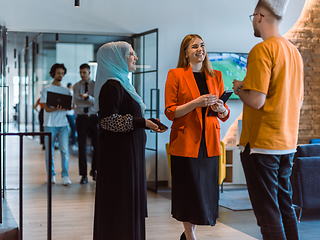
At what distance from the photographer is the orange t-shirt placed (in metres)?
1.94

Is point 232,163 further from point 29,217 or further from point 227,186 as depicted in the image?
point 29,217

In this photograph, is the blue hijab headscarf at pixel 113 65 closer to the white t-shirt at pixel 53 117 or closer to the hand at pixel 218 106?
the hand at pixel 218 106

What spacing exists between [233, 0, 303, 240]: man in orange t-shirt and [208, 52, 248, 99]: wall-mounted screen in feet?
14.4

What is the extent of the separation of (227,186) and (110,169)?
4.00m

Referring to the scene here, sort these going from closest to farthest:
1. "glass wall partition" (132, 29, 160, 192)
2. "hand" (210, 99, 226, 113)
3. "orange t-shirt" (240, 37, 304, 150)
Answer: "orange t-shirt" (240, 37, 304, 150), "hand" (210, 99, 226, 113), "glass wall partition" (132, 29, 160, 192)

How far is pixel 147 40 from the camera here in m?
5.87

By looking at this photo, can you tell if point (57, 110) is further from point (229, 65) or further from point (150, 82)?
point (229, 65)

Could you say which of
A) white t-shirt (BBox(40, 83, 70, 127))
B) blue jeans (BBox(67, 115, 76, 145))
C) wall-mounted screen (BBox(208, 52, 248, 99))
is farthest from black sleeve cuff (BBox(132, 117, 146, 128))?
blue jeans (BBox(67, 115, 76, 145))

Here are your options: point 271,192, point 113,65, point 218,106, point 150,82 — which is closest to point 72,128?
point 150,82

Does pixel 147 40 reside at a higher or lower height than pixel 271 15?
higher

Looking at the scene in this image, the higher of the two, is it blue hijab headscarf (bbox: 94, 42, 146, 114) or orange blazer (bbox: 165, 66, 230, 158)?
blue hijab headscarf (bbox: 94, 42, 146, 114)

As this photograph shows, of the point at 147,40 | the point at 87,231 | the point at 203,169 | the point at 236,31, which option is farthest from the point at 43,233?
the point at 236,31

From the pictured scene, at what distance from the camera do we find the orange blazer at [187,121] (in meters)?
2.79

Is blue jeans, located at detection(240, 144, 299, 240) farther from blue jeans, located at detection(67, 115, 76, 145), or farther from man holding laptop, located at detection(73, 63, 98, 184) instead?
blue jeans, located at detection(67, 115, 76, 145)
